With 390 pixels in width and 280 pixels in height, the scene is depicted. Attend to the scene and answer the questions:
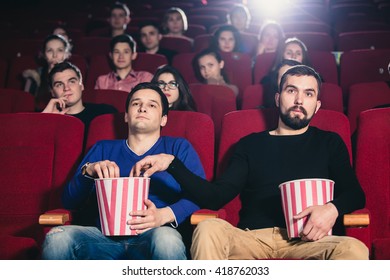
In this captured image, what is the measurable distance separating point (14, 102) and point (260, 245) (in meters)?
0.72

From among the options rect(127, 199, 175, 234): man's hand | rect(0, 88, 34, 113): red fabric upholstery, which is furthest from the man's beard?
rect(0, 88, 34, 113): red fabric upholstery

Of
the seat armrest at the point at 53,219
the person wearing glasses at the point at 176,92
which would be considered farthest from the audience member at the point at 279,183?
the person wearing glasses at the point at 176,92

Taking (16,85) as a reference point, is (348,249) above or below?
below

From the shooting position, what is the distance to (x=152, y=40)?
1.92 m

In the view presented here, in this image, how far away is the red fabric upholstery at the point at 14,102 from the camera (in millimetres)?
1309

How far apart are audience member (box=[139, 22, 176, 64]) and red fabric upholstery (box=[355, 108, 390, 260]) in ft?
3.51

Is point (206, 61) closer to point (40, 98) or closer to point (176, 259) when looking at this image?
point (40, 98)

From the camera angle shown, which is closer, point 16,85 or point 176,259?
point 176,259

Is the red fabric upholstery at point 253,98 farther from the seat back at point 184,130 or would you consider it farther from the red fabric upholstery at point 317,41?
the red fabric upholstery at point 317,41

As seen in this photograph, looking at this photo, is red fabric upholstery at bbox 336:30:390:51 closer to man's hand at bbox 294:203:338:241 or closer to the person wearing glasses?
the person wearing glasses

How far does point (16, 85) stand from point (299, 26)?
3.69 feet

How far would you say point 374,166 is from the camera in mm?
915

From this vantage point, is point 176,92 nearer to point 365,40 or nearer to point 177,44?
point 177,44
